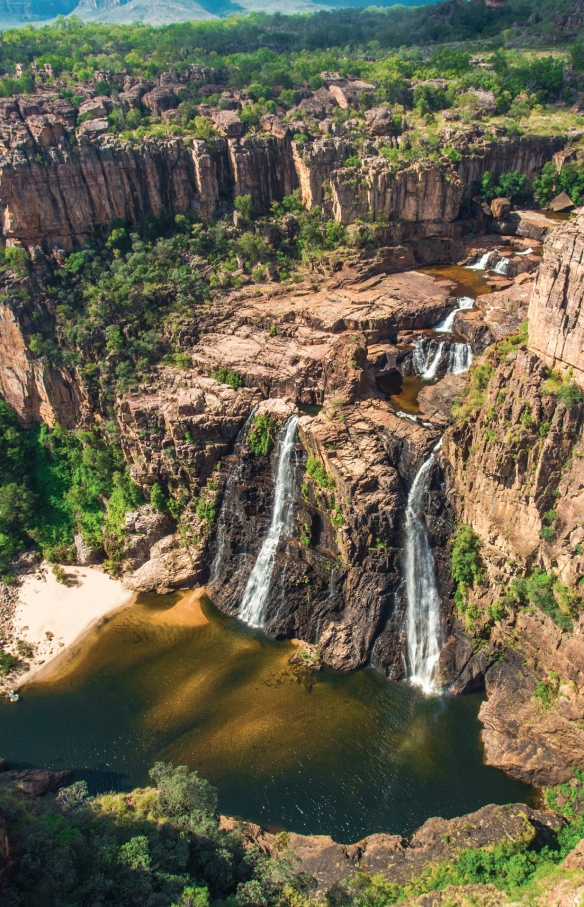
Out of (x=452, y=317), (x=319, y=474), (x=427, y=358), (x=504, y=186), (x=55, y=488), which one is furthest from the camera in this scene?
(x=504, y=186)

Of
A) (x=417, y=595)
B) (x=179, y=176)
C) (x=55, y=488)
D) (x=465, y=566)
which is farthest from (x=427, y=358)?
(x=55, y=488)

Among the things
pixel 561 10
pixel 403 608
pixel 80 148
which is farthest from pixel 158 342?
pixel 561 10

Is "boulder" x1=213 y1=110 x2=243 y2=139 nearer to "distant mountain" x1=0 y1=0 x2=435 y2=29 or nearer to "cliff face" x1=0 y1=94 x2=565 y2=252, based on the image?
"cliff face" x1=0 y1=94 x2=565 y2=252

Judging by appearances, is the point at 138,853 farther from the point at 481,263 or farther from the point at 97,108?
the point at 97,108

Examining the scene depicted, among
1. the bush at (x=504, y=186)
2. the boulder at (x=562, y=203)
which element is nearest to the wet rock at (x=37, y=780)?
the bush at (x=504, y=186)

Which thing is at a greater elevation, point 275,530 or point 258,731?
point 275,530

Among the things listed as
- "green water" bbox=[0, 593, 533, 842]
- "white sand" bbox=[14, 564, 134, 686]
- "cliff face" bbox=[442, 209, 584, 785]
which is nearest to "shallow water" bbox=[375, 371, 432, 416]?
"cliff face" bbox=[442, 209, 584, 785]
